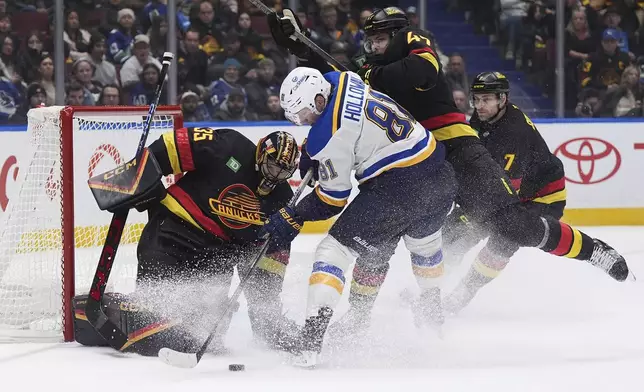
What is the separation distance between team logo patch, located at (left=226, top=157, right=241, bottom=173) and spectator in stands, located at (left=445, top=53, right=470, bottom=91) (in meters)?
4.13

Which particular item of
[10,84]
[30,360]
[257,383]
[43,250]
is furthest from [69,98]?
[257,383]

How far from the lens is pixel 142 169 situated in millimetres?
3938

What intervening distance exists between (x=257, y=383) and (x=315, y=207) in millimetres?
669

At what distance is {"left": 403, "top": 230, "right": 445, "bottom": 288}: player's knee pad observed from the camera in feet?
13.8

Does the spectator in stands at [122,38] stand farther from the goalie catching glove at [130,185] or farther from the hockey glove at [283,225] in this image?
the hockey glove at [283,225]

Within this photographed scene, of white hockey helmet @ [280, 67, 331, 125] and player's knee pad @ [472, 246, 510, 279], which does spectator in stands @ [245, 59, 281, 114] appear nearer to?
player's knee pad @ [472, 246, 510, 279]

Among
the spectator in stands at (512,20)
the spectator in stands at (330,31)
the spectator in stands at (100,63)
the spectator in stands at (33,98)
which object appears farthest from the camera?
the spectator in stands at (512,20)

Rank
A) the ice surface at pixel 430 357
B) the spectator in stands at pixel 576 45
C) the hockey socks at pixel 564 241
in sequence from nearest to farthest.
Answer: the ice surface at pixel 430 357 → the hockey socks at pixel 564 241 → the spectator in stands at pixel 576 45

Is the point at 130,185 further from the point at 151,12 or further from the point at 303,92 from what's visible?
the point at 151,12

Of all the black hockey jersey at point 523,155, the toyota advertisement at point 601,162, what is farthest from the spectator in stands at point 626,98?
the black hockey jersey at point 523,155

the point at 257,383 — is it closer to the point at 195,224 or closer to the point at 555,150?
the point at 195,224

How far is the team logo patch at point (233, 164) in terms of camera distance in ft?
13.2

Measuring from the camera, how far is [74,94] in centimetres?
723

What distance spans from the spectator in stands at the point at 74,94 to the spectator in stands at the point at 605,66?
142 inches
